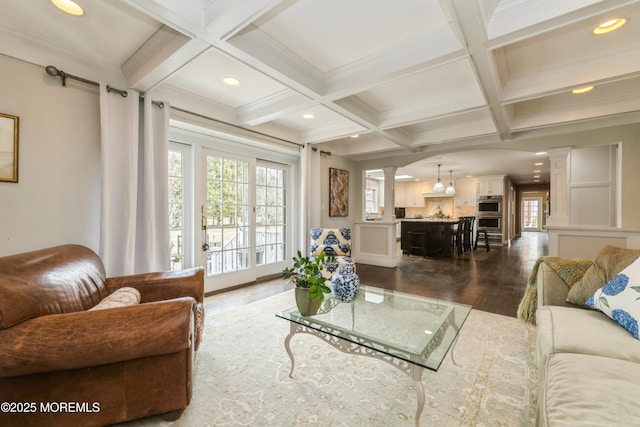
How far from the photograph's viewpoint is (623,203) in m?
3.36

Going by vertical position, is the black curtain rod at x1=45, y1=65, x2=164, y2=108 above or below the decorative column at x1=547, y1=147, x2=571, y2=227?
above

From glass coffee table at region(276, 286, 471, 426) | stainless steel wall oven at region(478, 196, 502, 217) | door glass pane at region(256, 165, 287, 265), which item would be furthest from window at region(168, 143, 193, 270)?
stainless steel wall oven at region(478, 196, 502, 217)

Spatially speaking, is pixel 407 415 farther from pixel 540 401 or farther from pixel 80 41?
pixel 80 41

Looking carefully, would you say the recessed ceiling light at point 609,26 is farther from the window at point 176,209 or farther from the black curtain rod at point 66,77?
the window at point 176,209

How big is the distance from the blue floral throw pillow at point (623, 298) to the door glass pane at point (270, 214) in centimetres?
375

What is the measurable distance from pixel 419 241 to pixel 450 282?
2633 mm

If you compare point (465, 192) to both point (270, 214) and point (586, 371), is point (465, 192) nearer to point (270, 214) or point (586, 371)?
point (270, 214)

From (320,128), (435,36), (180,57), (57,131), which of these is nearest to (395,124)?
(320,128)

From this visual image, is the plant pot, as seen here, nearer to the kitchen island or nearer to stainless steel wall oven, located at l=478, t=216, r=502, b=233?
the kitchen island

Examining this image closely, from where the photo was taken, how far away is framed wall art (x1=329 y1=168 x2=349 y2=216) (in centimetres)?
500

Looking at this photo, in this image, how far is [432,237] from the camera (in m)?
6.49

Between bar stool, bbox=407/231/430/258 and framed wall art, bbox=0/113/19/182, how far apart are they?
6.58m

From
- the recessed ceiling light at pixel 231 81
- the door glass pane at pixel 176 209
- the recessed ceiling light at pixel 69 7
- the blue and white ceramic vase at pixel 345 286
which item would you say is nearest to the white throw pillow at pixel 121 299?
the blue and white ceramic vase at pixel 345 286

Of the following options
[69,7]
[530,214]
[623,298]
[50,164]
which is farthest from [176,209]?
[530,214]
